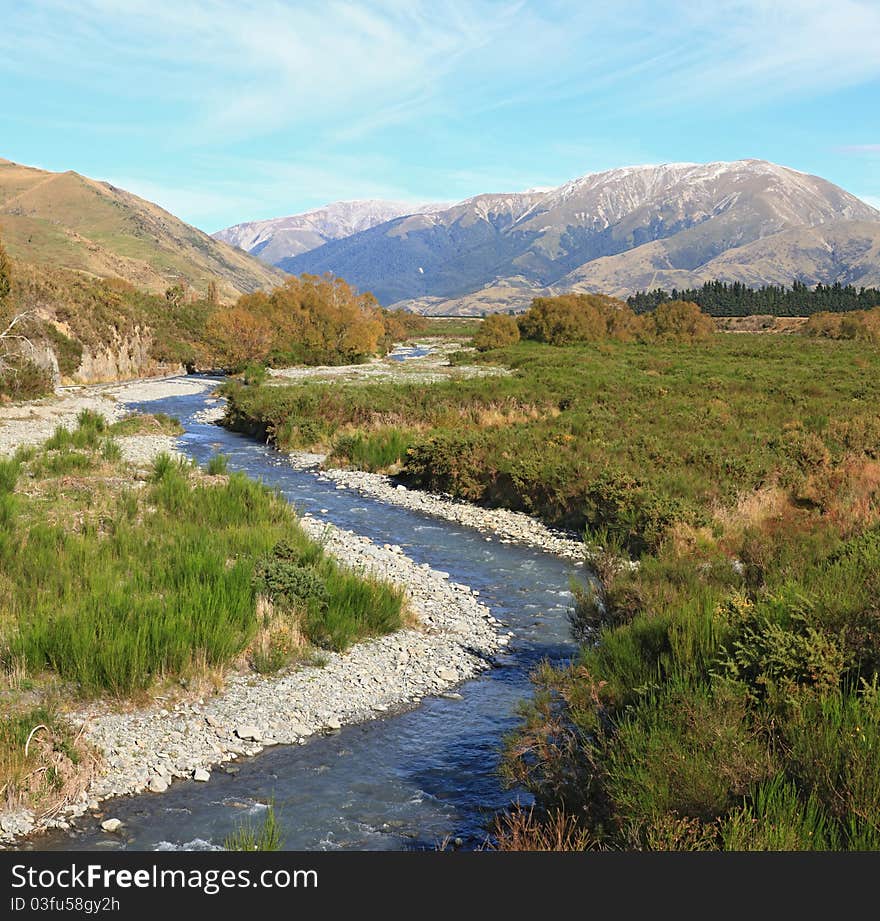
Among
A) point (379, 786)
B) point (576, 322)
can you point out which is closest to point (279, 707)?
point (379, 786)

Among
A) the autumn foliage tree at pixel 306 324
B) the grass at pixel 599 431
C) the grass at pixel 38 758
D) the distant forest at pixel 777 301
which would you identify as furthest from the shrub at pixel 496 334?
the grass at pixel 38 758

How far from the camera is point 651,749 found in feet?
18.5

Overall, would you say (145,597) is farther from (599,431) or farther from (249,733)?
(599,431)

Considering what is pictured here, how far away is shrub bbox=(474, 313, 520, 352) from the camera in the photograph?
87.4 m

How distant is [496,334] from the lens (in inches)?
3501

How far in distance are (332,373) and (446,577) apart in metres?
43.4

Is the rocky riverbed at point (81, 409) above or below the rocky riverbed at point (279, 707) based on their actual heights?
above

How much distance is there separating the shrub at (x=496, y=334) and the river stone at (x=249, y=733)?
79.0 meters

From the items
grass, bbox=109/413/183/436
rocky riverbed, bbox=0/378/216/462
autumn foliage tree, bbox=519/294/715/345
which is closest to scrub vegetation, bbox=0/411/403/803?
rocky riverbed, bbox=0/378/216/462

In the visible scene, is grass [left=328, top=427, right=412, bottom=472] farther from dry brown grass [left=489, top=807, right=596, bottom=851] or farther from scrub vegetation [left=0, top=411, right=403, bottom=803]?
dry brown grass [left=489, top=807, right=596, bottom=851]

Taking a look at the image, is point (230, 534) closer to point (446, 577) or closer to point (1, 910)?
point (446, 577)

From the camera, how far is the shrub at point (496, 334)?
287ft

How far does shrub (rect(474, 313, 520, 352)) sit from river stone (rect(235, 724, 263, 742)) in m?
79.0

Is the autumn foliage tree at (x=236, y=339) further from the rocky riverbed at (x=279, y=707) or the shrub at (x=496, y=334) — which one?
the rocky riverbed at (x=279, y=707)
